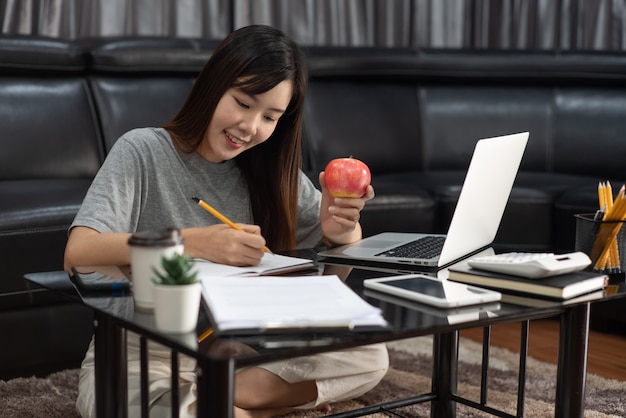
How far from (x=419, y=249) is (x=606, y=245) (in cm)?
32

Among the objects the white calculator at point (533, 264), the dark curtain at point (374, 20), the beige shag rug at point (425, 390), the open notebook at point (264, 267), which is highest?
the dark curtain at point (374, 20)

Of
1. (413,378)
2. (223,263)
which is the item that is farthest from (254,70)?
(413,378)

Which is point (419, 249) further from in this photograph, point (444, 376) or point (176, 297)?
point (176, 297)

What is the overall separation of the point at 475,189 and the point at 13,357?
120 centimetres

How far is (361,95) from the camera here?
10.4ft

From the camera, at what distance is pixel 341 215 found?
1.56 metres

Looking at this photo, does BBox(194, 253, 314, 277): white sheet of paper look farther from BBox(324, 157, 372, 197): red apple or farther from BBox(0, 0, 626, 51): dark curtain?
BBox(0, 0, 626, 51): dark curtain

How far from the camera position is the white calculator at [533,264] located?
4.03 feet

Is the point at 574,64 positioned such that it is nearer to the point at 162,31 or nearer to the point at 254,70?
the point at 162,31

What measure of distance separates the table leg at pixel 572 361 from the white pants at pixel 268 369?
0.43m

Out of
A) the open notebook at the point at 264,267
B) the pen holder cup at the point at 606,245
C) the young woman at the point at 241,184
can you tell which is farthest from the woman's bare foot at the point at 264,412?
the pen holder cup at the point at 606,245

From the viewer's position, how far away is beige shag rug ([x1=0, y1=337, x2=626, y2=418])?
1.75 meters

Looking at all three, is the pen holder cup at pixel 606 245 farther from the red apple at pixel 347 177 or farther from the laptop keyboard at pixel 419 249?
the red apple at pixel 347 177

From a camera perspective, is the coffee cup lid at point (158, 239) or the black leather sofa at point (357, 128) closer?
the coffee cup lid at point (158, 239)
